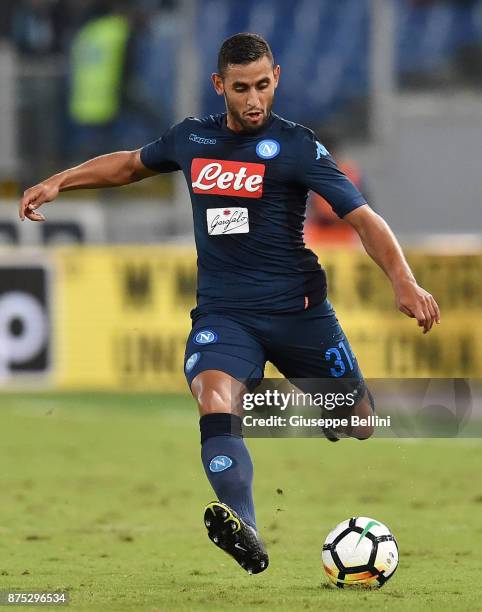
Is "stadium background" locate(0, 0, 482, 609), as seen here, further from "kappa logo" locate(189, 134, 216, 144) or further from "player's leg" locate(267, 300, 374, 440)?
"kappa logo" locate(189, 134, 216, 144)

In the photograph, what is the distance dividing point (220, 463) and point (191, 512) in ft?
9.25

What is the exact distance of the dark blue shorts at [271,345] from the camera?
5.77 meters

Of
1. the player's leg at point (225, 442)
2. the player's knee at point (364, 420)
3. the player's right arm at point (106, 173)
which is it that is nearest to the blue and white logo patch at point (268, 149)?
the player's right arm at point (106, 173)

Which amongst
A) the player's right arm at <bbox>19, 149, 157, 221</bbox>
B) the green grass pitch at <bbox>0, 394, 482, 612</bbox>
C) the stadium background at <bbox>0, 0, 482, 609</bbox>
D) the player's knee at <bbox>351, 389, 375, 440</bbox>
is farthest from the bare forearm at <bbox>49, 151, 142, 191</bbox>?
the stadium background at <bbox>0, 0, 482, 609</bbox>

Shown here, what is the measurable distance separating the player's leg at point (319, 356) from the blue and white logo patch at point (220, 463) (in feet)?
2.18

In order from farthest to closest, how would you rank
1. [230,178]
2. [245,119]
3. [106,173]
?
[106,173], [230,178], [245,119]

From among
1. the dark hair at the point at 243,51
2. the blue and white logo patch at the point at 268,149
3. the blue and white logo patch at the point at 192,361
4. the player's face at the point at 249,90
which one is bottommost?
the blue and white logo patch at the point at 192,361

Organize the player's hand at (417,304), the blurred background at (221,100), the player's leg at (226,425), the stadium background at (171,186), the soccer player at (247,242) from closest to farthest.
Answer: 1. the player's leg at (226,425)
2. the player's hand at (417,304)
3. the soccer player at (247,242)
4. the stadium background at (171,186)
5. the blurred background at (221,100)

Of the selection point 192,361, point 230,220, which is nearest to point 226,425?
point 192,361

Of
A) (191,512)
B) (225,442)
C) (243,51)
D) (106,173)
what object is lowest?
(191,512)

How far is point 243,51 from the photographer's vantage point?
18.5ft

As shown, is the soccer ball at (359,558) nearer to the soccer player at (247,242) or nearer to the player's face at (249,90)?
the soccer player at (247,242)

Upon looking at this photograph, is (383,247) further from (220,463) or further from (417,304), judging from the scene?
(220,463)

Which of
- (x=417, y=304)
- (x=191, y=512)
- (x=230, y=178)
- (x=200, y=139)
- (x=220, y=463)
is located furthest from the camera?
(x=191, y=512)
